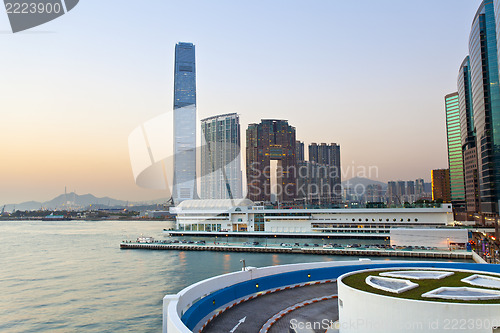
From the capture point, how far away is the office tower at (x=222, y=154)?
131750 mm

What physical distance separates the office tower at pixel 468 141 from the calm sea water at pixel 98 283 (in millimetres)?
47351

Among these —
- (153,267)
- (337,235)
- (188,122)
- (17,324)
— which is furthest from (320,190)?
(17,324)

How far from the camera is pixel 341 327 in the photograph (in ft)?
24.2

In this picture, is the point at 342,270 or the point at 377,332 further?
the point at 342,270

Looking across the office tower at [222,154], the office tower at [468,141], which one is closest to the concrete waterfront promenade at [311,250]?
the office tower at [468,141]

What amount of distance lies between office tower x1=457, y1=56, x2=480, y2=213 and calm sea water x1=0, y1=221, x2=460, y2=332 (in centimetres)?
4735

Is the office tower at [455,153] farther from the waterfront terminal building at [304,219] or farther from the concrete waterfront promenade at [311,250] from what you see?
the concrete waterfront promenade at [311,250]

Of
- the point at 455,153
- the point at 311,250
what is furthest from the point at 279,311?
the point at 455,153

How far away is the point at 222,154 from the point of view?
142 m

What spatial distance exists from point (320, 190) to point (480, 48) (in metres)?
123

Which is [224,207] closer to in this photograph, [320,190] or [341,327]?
[341,327]

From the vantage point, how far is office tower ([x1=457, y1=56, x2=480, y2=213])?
65125 mm

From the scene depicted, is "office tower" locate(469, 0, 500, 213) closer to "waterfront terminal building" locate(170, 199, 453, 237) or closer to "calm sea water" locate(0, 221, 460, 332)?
"waterfront terminal building" locate(170, 199, 453, 237)

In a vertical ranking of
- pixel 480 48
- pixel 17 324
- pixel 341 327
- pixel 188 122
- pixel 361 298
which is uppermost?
pixel 188 122
